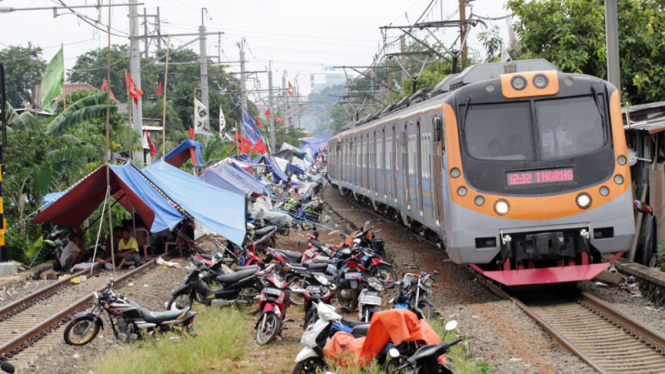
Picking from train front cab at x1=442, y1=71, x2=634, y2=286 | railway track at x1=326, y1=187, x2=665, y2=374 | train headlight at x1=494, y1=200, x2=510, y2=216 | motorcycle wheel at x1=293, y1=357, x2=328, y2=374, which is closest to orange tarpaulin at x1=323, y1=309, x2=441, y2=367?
motorcycle wheel at x1=293, y1=357, x2=328, y2=374

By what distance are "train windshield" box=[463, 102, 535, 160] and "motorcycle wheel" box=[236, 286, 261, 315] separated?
12.6 ft

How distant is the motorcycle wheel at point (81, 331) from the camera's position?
8391 millimetres

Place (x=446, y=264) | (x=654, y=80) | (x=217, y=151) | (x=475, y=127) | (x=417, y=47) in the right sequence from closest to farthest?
(x=475, y=127)
(x=446, y=264)
(x=654, y=80)
(x=217, y=151)
(x=417, y=47)

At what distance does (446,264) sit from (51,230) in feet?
28.8

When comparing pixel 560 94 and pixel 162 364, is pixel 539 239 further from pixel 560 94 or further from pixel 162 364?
pixel 162 364

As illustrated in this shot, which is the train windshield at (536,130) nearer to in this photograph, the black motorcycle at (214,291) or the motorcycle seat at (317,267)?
the motorcycle seat at (317,267)

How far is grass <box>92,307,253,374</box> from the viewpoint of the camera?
7391mm

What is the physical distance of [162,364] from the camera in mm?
7559

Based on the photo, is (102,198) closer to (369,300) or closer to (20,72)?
(369,300)

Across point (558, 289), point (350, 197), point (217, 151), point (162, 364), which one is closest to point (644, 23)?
point (558, 289)

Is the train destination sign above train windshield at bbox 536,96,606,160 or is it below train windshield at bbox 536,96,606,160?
below

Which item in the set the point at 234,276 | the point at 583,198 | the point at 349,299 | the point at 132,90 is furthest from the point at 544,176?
the point at 132,90

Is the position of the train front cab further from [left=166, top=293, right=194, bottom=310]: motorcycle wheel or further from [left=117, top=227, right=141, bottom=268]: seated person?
[left=117, top=227, right=141, bottom=268]: seated person

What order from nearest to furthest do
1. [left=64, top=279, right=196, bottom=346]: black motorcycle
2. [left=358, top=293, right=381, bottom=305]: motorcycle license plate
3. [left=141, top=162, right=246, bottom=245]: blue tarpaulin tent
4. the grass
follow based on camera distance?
the grass < [left=358, top=293, right=381, bottom=305]: motorcycle license plate < [left=64, top=279, right=196, bottom=346]: black motorcycle < [left=141, top=162, right=246, bottom=245]: blue tarpaulin tent
